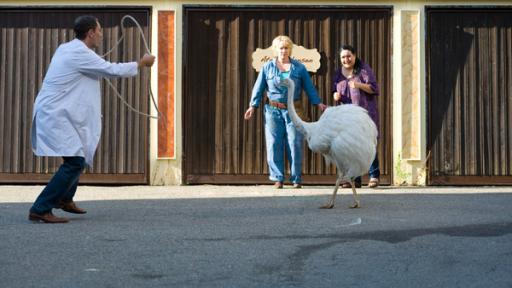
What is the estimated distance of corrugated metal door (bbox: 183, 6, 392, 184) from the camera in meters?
13.9

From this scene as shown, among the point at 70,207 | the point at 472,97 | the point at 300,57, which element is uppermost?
the point at 300,57

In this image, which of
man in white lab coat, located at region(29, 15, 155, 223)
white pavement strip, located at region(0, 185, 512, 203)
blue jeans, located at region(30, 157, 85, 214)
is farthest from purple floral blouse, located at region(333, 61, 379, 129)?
blue jeans, located at region(30, 157, 85, 214)

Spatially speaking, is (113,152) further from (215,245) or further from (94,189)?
(215,245)

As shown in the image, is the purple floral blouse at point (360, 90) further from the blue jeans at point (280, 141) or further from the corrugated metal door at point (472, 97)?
the corrugated metal door at point (472, 97)

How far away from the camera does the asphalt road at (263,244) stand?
563 centimetres

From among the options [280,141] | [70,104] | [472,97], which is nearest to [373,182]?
[280,141]

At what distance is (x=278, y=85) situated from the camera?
40.6 ft

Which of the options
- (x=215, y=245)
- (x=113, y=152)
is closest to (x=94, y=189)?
(x=113, y=152)

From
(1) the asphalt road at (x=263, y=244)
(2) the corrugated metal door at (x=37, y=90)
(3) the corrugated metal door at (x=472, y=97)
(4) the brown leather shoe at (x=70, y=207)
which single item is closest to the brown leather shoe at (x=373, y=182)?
(3) the corrugated metal door at (x=472, y=97)

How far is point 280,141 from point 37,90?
4234mm

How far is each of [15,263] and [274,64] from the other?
22.6ft

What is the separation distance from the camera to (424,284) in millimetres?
5406

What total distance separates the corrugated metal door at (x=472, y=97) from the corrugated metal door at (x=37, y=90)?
4631 mm

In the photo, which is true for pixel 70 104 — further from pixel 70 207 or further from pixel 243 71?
pixel 243 71
